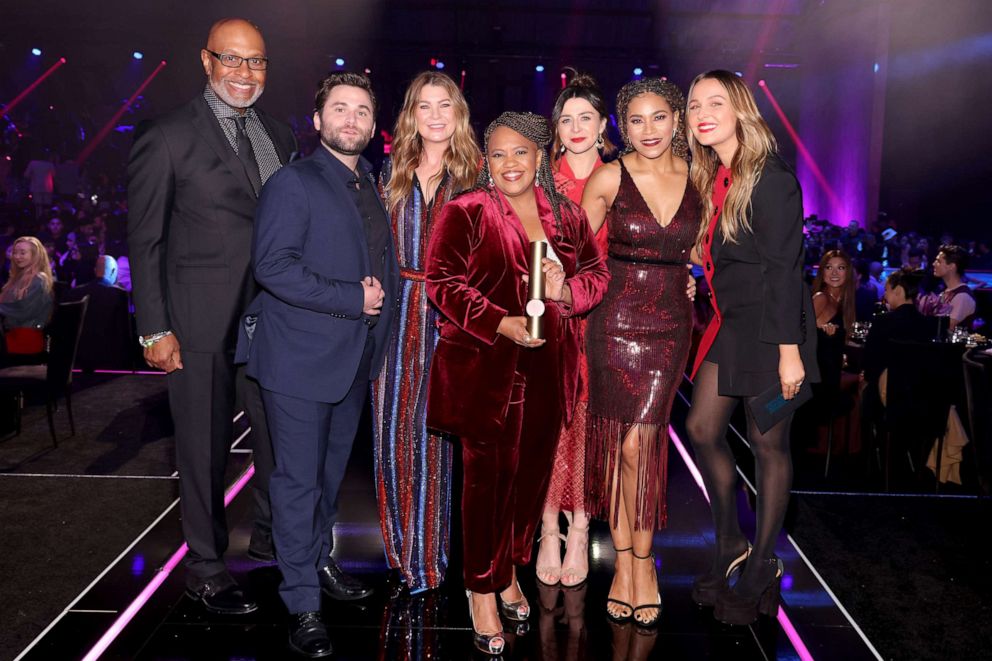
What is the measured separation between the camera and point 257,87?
2812 millimetres

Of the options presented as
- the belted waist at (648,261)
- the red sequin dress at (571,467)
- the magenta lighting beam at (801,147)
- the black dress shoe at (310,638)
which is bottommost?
the black dress shoe at (310,638)

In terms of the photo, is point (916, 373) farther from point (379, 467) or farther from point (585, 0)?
point (585, 0)

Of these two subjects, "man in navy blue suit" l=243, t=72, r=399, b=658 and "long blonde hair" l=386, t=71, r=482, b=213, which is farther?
"long blonde hair" l=386, t=71, r=482, b=213

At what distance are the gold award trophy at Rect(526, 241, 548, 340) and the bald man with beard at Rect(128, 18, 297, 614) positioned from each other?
100 centimetres

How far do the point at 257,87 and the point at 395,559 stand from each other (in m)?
1.66

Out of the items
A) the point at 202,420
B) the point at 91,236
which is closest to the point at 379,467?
the point at 202,420

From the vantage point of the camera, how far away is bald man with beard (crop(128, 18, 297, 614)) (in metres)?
2.62

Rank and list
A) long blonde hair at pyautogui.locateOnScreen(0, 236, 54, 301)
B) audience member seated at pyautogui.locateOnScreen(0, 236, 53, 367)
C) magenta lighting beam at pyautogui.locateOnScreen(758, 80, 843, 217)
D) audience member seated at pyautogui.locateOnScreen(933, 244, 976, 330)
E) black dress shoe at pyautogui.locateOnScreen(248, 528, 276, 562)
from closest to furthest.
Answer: black dress shoe at pyautogui.locateOnScreen(248, 528, 276, 562) → audience member seated at pyautogui.locateOnScreen(0, 236, 53, 367) → long blonde hair at pyautogui.locateOnScreen(0, 236, 54, 301) → audience member seated at pyautogui.locateOnScreen(933, 244, 976, 330) → magenta lighting beam at pyautogui.locateOnScreen(758, 80, 843, 217)

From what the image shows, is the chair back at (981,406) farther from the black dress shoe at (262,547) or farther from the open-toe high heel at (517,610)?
the black dress shoe at (262,547)

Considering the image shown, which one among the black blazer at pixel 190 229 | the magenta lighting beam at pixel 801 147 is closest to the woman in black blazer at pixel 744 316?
the black blazer at pixel 190 229

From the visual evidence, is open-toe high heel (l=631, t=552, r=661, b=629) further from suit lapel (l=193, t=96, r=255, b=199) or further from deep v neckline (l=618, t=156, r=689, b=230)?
suit lapel (l=193, t=96, r=255, b=199)

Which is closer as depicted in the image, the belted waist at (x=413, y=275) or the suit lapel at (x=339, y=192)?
the suit lapel at (x=339, y=192)

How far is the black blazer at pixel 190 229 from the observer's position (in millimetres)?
2609

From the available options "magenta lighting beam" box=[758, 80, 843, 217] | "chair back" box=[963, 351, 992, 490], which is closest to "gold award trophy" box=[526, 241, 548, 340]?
"chair back" box=[963, 351, 992, 490]
